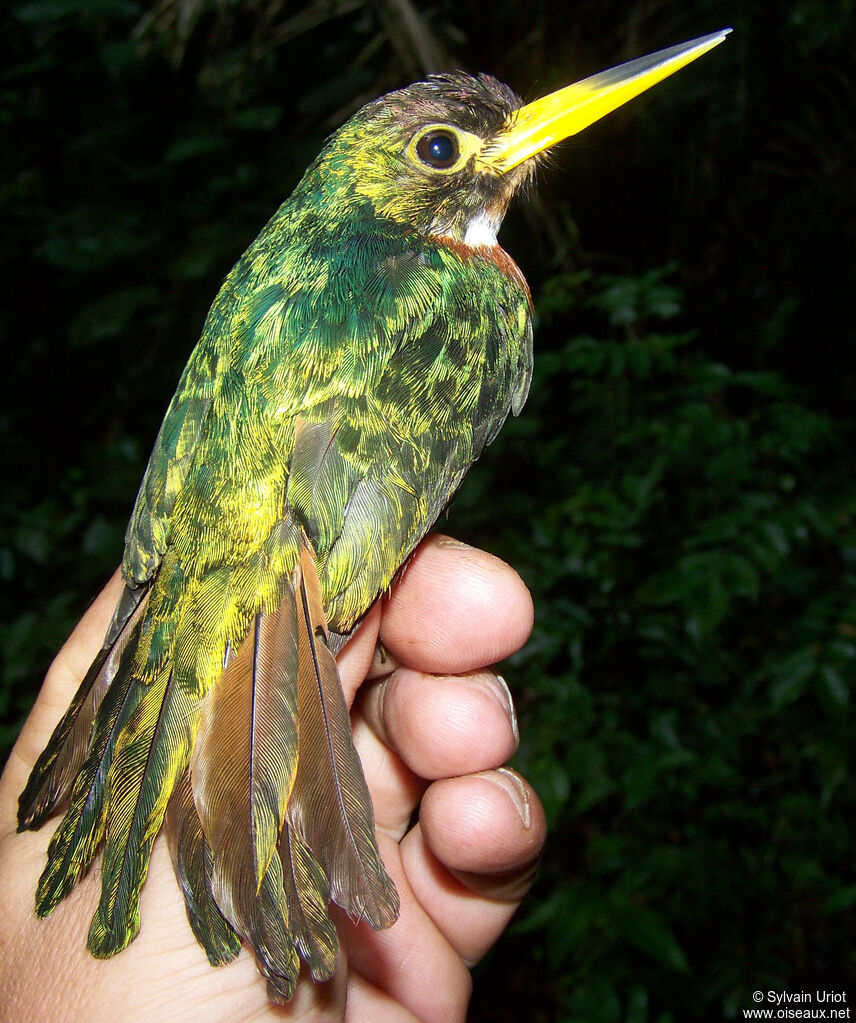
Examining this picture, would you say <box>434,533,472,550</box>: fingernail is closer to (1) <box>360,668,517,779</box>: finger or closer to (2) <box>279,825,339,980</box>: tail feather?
(1) <box>360,668,517,779</box>: finger

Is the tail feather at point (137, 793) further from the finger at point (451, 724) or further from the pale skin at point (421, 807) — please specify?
the finger at point (451, 724)

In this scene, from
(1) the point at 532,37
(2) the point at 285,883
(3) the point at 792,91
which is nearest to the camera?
(2) the point at 285,883

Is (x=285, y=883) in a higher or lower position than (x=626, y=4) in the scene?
lower

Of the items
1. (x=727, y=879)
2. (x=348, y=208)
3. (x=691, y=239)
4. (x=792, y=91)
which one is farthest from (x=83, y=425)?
(x=792, y=91)

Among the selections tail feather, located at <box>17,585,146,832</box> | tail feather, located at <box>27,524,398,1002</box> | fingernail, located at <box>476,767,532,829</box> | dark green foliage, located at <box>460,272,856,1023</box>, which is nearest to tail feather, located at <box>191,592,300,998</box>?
tail feather, located at <box>27,524,398,1002</box>

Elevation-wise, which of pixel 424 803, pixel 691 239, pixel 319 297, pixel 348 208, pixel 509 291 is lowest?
pixel 424 803

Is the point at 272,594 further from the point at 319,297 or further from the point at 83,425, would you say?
the point at 83,425

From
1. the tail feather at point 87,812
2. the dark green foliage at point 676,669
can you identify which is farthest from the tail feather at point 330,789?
the dark green foliage at point 676,669
